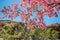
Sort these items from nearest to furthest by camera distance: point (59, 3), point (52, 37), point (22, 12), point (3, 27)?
point (59, 3) < point (22, 12) < point (3, 27) < point (52, 37)

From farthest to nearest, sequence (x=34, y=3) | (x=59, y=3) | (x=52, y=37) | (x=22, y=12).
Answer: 1. (x=52, y=37)
2. (x=22, y=12)
3. (x=34, y=3)
4. (x=59, y=3)

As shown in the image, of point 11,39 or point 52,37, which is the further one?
point 52,37

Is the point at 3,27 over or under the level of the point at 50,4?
under

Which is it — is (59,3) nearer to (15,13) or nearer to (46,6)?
(46,6)

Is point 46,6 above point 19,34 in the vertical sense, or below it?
above

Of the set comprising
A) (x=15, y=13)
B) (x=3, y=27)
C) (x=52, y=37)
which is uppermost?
(x=15, y=13)

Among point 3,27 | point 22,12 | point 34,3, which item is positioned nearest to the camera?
point 34,3

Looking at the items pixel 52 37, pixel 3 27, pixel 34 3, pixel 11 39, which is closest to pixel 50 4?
pixel 34 3

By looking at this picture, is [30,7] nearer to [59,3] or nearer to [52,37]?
[59,3]

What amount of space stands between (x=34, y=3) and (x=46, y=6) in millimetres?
150

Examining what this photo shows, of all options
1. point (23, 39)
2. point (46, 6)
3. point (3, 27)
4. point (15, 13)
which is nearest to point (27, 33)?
point (23, 39)

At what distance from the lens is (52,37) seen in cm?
511

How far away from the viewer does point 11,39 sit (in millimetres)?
4738

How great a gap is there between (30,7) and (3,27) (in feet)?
8.50
